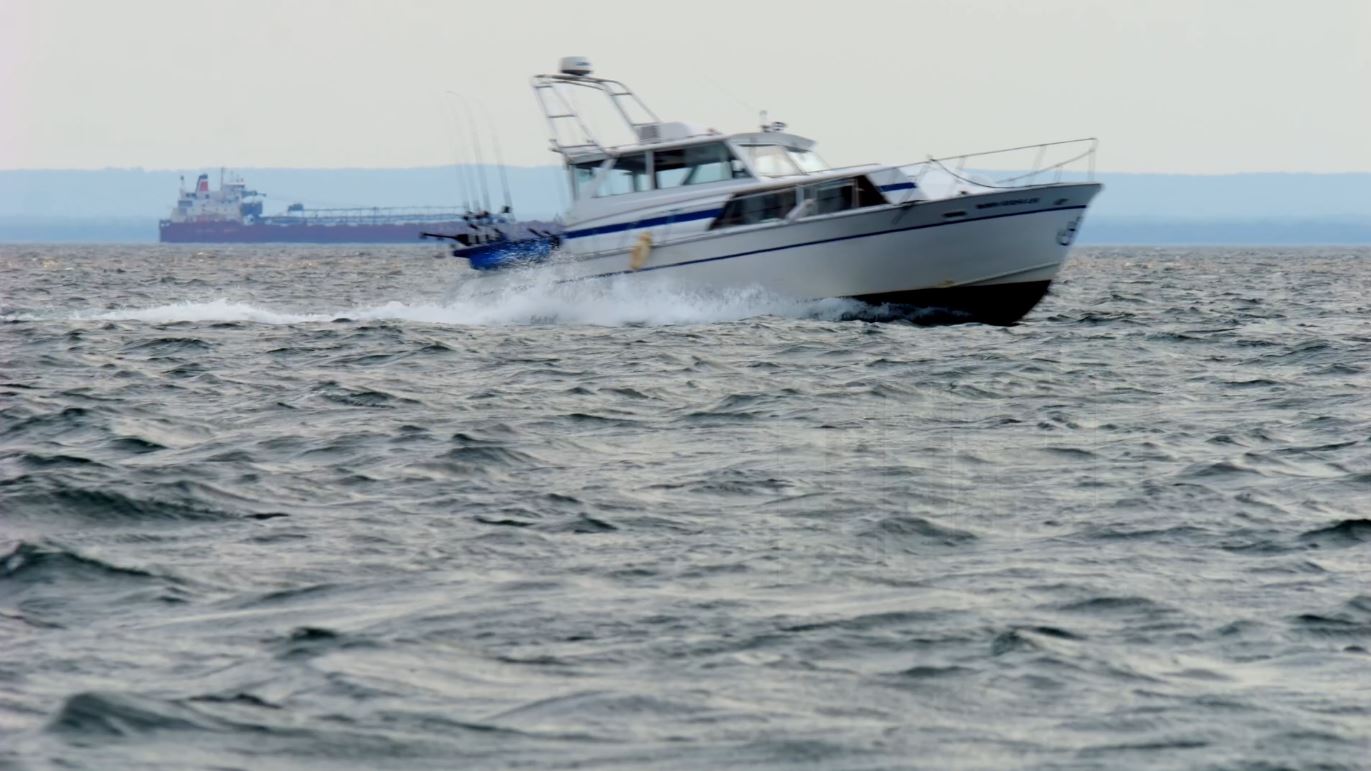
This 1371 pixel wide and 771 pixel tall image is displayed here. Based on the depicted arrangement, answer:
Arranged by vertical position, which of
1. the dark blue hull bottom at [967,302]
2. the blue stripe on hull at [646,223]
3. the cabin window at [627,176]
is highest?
the cabin window at [627,176]

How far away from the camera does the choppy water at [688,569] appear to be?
16.1ft

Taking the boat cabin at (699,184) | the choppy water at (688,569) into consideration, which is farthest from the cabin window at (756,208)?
the choppy water at (688,569)

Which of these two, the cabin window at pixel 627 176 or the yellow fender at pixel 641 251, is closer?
the yellow fender at pixel 641 251

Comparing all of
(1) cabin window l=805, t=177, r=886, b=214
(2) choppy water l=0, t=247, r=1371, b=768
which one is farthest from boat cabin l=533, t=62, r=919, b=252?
(2) choppy water l=0, t=247, r=1371, b=768

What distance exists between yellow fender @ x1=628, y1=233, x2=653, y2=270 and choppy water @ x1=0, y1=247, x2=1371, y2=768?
6.50 metres

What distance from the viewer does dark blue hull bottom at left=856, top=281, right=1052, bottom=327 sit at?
21188 millimetres

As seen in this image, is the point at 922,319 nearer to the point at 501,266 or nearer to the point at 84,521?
the point at 501,266

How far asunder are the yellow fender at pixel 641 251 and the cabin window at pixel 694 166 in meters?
0.86

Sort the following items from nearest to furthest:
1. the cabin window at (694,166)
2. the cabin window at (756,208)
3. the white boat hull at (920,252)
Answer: the white boat hull at (920,252)
the cabin window at (756,208)
the cabin window at (694,166)

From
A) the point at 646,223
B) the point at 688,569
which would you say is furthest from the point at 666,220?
the point at 688,569

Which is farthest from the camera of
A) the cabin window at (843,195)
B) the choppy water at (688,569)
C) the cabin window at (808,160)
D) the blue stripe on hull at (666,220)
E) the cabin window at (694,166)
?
the cabin window at (808,160)

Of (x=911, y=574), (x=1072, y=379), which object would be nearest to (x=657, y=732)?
(x=911, y=574)

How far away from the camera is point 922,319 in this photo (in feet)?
70.9

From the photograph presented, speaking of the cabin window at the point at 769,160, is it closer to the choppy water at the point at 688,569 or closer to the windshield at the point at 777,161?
the windshield at the point at 777,161
